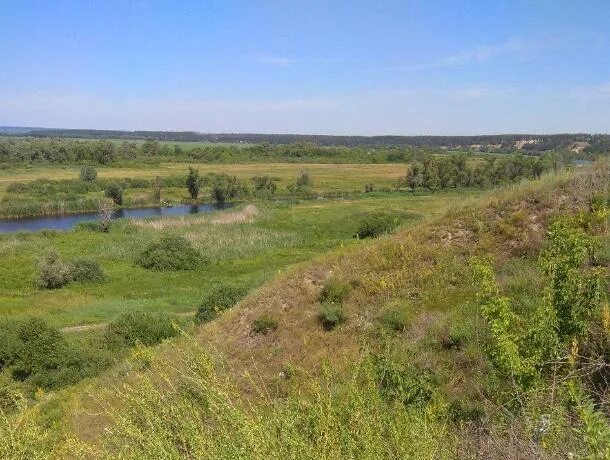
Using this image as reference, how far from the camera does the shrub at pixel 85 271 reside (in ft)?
92.0

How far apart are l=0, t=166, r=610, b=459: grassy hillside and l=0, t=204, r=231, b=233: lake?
157 ft

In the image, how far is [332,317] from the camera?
10.3 meters

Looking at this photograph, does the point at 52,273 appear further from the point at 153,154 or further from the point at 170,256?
the point at 153,154

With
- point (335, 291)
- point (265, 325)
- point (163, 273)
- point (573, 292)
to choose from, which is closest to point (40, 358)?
point (265, 325)

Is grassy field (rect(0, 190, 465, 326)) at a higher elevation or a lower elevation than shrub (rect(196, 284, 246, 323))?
lower

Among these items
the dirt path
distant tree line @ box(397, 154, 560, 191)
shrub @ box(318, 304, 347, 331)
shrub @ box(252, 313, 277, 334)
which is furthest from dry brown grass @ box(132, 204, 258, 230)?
shrub @ box(318, 304, 347, 331)

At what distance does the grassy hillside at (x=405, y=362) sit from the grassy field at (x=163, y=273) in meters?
3.36

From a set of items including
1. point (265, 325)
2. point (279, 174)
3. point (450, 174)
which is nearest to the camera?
point (265, 325)

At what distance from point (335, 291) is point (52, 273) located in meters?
20.9

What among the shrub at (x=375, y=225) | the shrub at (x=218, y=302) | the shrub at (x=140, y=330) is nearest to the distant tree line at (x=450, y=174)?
the shrub at (x=375, y=225)

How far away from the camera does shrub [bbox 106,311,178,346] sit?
1645cm

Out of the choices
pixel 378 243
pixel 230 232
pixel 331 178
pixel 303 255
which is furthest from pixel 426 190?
pixel 378 243

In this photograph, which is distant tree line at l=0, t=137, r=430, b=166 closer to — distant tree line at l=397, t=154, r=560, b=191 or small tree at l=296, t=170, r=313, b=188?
small tree at l=296, t=170, r=313, b=188

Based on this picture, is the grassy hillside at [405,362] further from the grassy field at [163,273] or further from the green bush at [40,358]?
the grassy field at [163,273]
